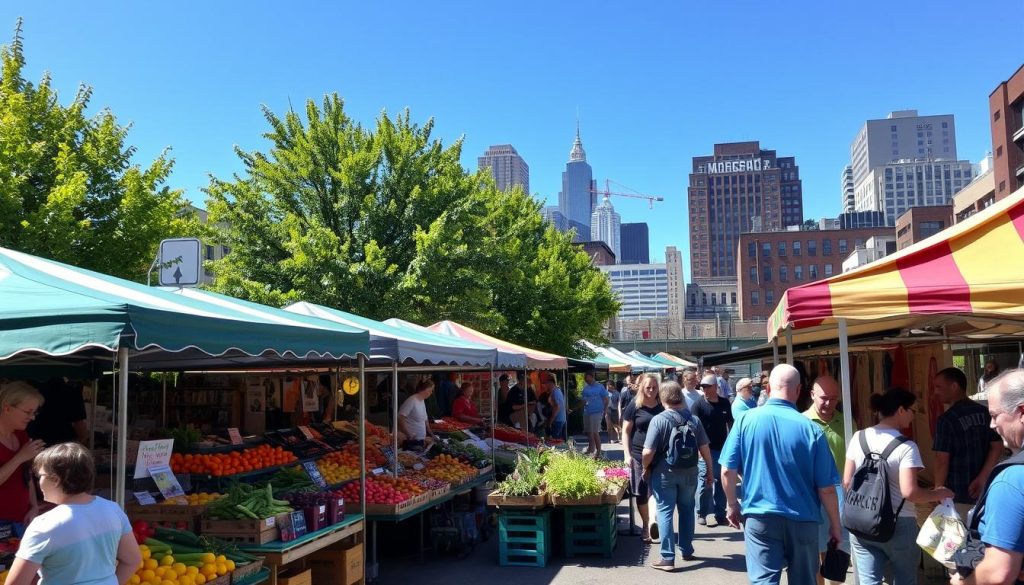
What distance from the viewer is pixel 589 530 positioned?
29.7ft

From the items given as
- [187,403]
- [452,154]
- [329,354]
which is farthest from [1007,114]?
[329,354]

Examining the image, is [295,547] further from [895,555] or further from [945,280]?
[945,280]

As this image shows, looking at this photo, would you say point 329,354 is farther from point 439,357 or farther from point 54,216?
point 54,216

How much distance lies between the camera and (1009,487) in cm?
273

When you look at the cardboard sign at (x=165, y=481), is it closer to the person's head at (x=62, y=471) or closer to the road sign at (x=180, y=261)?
the road sign at (x=180, y=261)

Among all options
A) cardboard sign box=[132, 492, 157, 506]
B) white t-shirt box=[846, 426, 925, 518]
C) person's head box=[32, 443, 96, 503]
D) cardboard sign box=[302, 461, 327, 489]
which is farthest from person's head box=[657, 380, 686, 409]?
person's head box=[32, 443, 96, 503]

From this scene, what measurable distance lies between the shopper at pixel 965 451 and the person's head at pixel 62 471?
5.18 metres

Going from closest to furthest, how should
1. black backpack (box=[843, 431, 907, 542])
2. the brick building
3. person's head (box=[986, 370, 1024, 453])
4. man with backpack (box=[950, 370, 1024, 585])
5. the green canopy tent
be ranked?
1. man with backpack (box=[950, 370, 1024, 585])
2. person's head (box=[986, 370, 1024, 453])
3. the green canopy tent
4. black backpack (box=[843, 431, 907, 542])
5. the brick building

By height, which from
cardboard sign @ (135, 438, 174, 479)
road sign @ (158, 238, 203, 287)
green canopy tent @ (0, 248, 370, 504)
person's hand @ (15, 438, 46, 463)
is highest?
road sign @ (158, 238, 203, 287)

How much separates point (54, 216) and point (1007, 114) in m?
64.2

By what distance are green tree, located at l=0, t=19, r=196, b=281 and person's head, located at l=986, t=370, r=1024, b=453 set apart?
41.3ft

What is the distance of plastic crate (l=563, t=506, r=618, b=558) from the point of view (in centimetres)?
894

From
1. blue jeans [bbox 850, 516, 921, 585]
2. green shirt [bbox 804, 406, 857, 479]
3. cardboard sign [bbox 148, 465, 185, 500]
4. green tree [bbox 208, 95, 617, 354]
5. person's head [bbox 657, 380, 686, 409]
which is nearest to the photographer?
blue jeans [bbox 850, 516, 921, 585]

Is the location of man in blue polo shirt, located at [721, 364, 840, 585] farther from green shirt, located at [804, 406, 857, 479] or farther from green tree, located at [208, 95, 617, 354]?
green tree, located at [208, 95, 617, 354]
